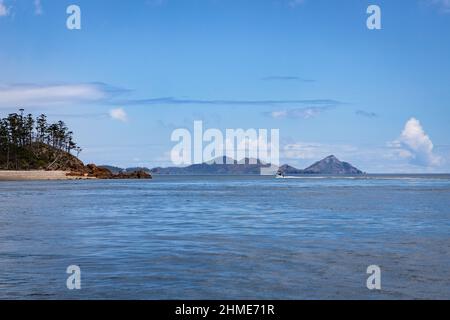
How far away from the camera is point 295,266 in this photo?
23.5m

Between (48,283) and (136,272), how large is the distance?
3652mm

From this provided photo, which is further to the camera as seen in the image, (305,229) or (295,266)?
(305,229)

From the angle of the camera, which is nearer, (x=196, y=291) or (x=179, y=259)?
(x=196, y=291)

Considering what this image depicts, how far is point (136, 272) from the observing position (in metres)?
22.0

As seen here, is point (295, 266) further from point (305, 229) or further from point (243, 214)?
point (243, 214)

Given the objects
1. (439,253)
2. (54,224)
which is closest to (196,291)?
(439,253)

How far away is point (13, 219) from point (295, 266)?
3062 cm
